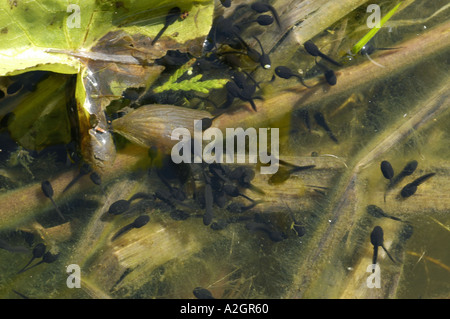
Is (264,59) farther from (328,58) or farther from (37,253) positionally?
(37,253)

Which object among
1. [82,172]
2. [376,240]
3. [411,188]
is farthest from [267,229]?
[82,172]

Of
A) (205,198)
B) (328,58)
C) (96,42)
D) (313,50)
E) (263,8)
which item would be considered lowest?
(205,198)

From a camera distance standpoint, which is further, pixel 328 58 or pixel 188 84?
pixel 328 58

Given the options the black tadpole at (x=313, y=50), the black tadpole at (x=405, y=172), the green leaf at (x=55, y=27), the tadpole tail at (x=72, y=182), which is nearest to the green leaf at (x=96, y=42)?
the green leaf at (x=55, y=27)

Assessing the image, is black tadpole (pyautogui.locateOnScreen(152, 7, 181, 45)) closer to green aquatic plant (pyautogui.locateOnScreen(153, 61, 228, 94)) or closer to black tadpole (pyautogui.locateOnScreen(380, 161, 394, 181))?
green aquatic plant (pyautogui.locateOnScreen(153, 61, 228, 94))

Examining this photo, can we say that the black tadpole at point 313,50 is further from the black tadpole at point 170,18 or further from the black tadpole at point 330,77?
the black tadpole at point 170,18

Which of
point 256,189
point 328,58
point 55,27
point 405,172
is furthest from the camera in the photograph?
point 328,58
